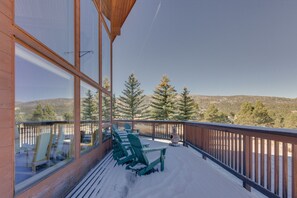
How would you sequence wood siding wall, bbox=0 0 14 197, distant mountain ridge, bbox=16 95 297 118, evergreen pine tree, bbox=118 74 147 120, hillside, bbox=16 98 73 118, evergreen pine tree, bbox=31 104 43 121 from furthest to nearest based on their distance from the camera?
distant mountain ridge, bbox=16 95 297 118, evergreen pine tree, bbox=118 74 147 120, evergreen pine tree, bbox=31 104 43 121, hillside, bbox=16 98 73 118, wood siding wall, bbox=0 0 14 197

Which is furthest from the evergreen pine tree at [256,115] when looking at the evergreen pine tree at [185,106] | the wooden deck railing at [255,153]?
the wooden deck railing at [255,153]

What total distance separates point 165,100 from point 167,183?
22964 mm

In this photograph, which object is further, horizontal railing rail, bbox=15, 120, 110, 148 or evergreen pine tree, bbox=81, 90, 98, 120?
evergreen pine tree, bbox=81, 90, 98, 120

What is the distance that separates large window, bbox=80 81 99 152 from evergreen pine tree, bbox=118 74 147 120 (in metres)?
21.5

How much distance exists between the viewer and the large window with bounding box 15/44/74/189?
196 cm

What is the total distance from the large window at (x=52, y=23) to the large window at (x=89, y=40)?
419 millimetres

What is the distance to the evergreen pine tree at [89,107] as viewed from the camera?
3737 millimetres

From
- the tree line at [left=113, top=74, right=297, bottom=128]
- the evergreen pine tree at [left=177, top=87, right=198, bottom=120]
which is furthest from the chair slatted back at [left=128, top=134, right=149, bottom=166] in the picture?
the evergreen pine tree at [left=177, top=87, right=198, bottom=120]

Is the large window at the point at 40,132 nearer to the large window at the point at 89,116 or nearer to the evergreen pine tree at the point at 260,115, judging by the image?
the large window at the point at 89,116

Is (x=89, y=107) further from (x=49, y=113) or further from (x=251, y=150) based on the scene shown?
(x=251, y=150)

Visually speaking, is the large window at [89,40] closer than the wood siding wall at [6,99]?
No

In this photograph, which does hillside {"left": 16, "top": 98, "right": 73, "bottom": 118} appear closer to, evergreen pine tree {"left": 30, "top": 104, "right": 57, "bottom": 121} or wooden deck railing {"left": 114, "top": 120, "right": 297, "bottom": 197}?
evergreen pine tree {"left": 30, "top": 104, "right": 57, "bottom": 121}

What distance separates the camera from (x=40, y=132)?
3504 millimetres

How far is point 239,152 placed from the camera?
3.18m
